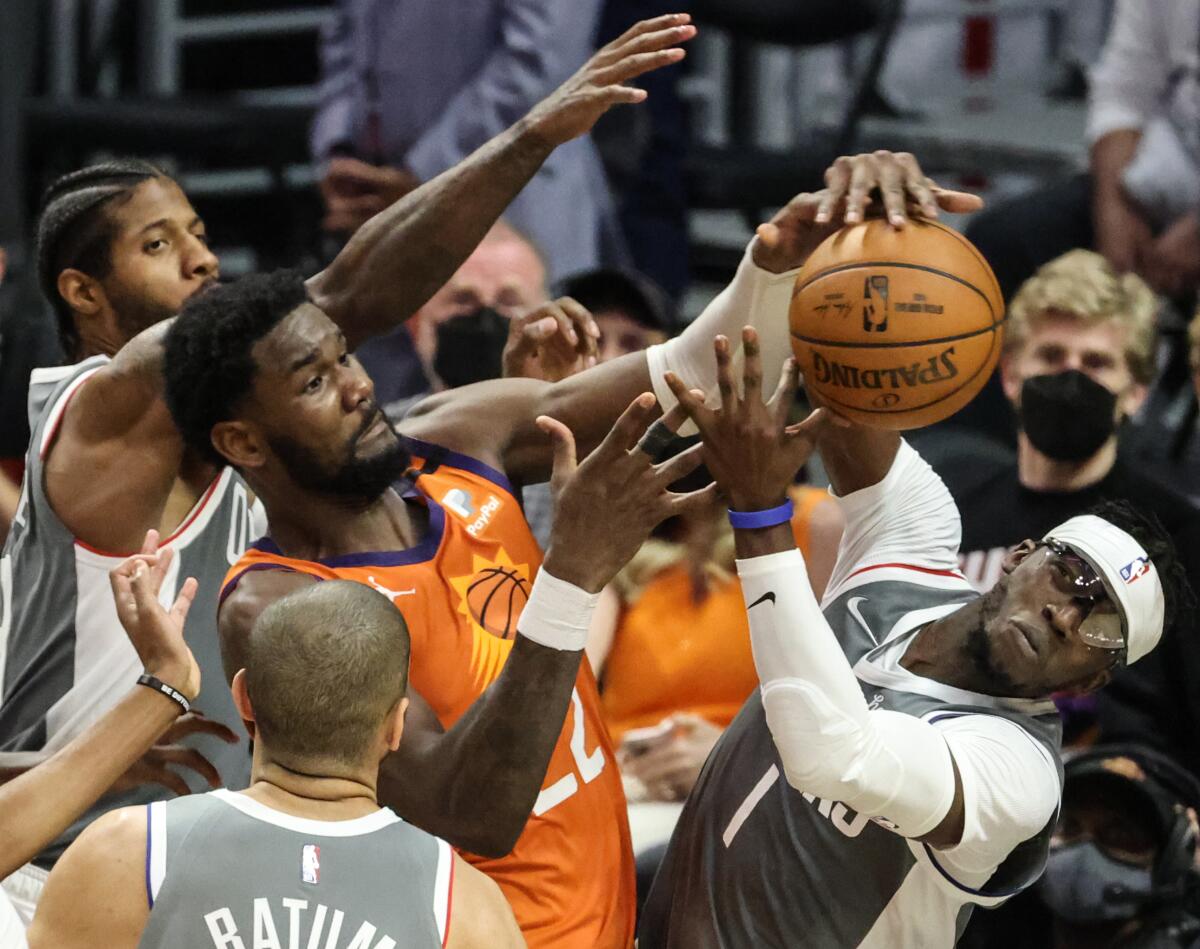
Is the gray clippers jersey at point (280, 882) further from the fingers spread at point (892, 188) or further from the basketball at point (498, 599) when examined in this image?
the fingers spread at point (892, 188)

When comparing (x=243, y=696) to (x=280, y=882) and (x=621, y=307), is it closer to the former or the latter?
(x=280, y=882)

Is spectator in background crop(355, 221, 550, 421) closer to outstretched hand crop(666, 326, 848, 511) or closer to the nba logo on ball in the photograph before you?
outstretched hand crop(666, 326, 848, 511)

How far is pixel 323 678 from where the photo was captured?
2803 millimetres

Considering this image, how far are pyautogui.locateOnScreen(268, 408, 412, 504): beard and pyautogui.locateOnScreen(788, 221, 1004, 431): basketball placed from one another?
0.77m

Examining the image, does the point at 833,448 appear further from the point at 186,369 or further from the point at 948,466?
the point at 948,466

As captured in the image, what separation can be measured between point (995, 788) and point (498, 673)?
2.90 feet

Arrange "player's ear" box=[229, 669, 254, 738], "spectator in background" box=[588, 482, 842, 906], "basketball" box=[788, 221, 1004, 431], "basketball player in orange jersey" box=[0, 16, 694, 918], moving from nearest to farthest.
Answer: "player's ear" box=[229, 669, 254, 738]
"basketball" box=[788, 221, 1004, 431]
"basketball player in orange jersey" box=[0, 16, 694, 918]
"spectator in background" box=[588, 482, 842, 906]

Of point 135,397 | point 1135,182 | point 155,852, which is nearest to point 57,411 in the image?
point 135,397

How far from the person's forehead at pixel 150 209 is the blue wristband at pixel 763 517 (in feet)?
5.97

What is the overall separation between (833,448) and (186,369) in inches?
48.5

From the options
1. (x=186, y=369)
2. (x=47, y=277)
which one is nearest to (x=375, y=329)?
(x=186, y=369)

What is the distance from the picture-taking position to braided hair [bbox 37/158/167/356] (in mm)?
4336

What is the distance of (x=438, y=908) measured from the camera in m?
2.76

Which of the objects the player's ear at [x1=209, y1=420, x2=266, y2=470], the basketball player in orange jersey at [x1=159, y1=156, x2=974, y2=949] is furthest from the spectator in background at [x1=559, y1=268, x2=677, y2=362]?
the player's ear at [x1=209, y1=420, x2=266, y2=470]
